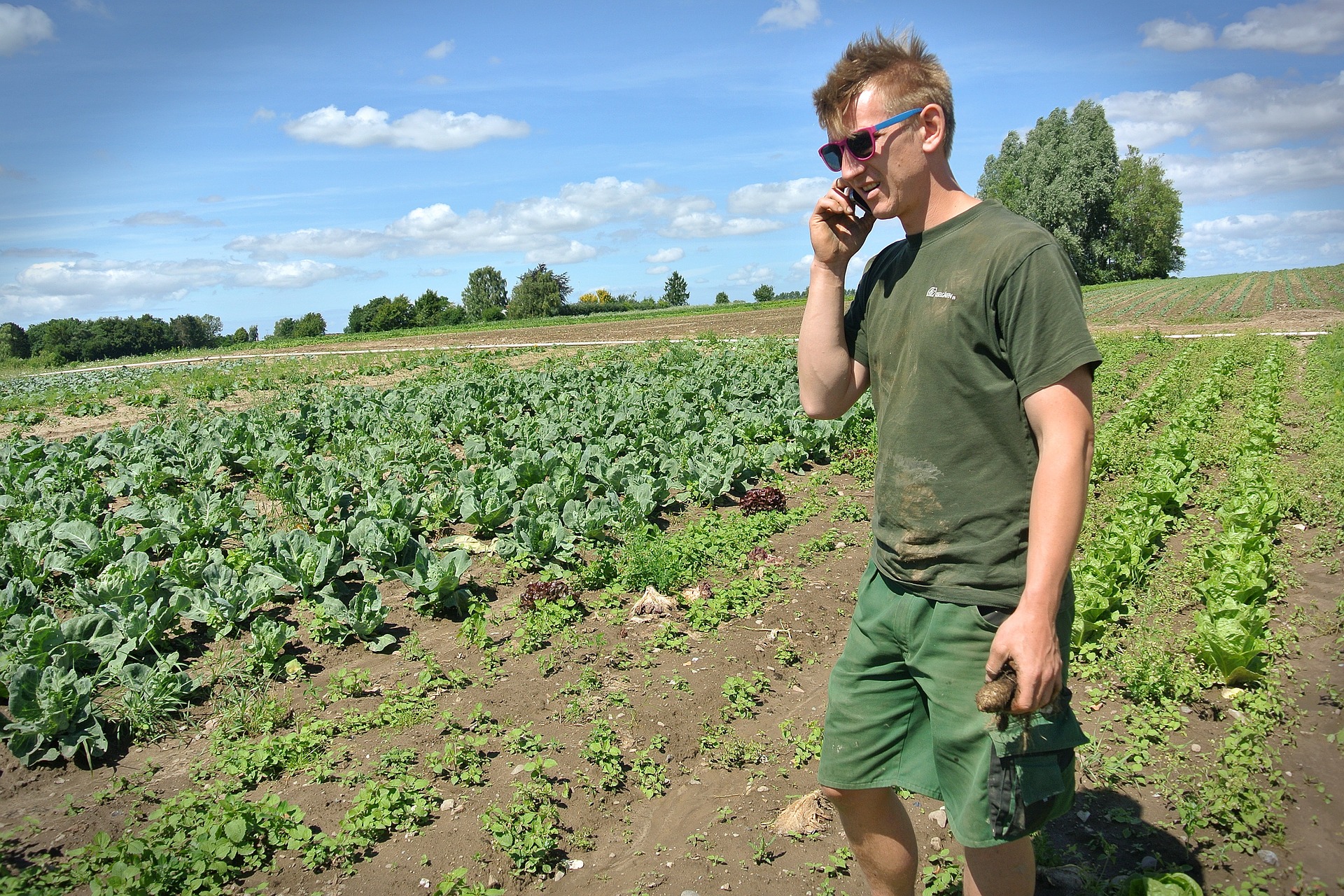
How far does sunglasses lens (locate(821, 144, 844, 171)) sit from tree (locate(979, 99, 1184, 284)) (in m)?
65.7

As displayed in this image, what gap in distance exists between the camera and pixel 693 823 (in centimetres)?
366

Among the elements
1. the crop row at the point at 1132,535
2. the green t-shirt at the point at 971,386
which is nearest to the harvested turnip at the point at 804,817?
the green t-shirt at the point at 971,386

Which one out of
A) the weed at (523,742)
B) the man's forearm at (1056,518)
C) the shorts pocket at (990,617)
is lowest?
the weed at (523,742)

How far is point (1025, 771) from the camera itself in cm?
202

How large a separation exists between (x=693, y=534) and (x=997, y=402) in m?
5.01

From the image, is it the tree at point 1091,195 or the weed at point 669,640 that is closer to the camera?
the weed at point 669,640

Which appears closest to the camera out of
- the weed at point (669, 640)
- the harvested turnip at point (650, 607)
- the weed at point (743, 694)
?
the weed at point (743, 694)

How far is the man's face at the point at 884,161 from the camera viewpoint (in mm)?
2188

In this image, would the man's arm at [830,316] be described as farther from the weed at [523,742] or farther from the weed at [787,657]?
the weed at [787,657]

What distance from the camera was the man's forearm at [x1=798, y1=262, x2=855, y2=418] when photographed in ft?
8.32

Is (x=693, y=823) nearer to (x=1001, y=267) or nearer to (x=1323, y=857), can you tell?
(x=1323, y=857)

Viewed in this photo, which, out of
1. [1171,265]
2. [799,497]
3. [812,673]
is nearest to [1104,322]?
[799,497]

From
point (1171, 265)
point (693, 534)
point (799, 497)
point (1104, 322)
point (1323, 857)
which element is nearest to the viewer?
point (1323, 857)

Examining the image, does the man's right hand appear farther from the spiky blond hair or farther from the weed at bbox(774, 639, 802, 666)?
the weed at bbox(774, 639, 802, 666)
